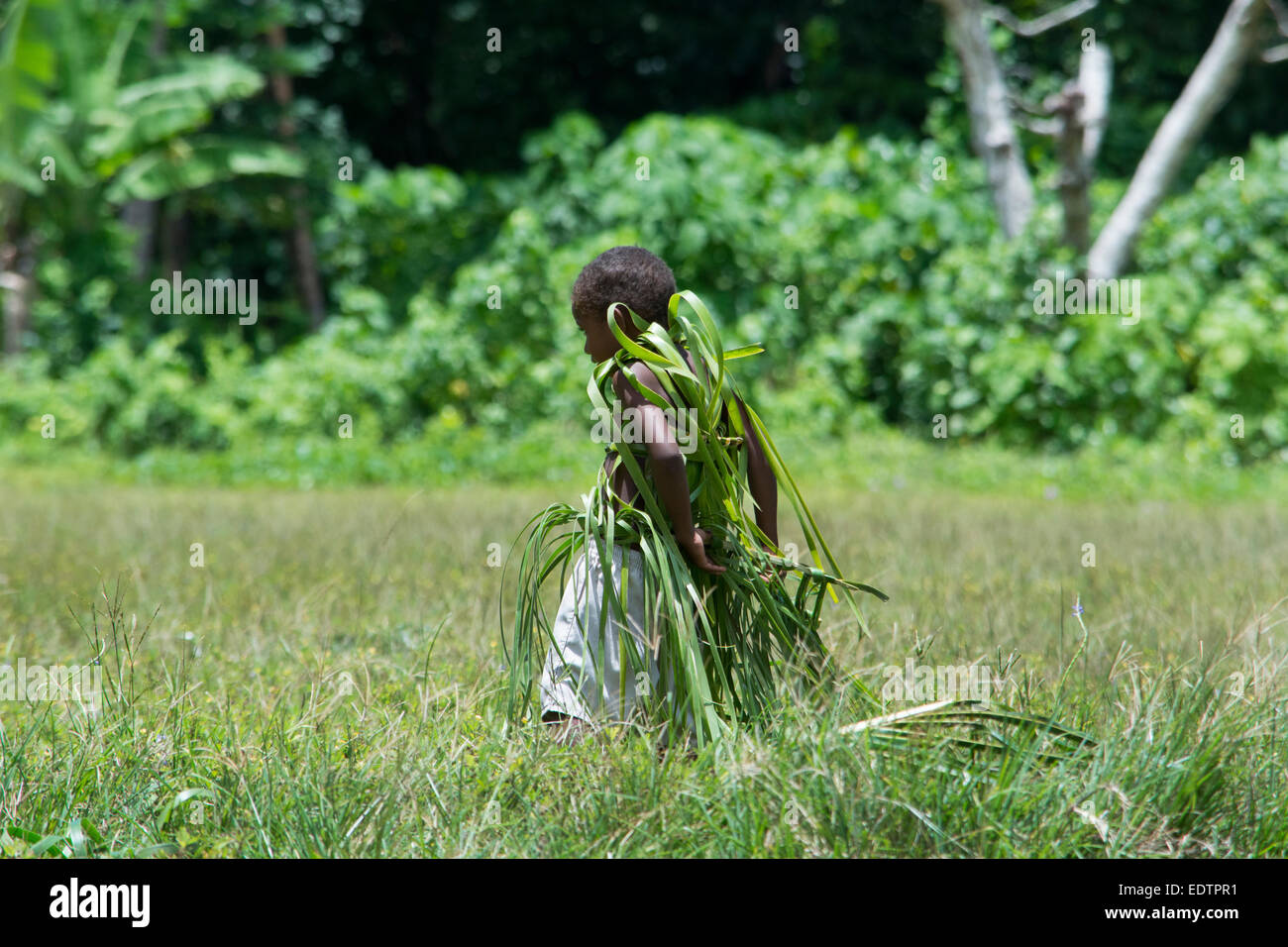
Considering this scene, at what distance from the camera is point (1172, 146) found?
1211cm

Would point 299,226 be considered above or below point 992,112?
below

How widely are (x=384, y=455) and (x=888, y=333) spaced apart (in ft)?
17.7

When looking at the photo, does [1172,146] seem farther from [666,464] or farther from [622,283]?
[666,464]

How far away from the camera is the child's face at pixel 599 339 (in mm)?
2953

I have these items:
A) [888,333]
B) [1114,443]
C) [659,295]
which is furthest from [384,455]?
[659,295]

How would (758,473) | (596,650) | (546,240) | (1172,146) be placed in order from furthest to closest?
(546,240) → (1172,146) → (758,473) → (596,650)

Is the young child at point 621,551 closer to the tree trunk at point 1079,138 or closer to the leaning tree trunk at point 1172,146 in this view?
the tree trunk at point 1079,138

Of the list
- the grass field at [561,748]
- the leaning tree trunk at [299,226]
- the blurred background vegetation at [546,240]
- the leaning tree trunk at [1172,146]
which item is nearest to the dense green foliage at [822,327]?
the blurred background vegetation at [546,240]

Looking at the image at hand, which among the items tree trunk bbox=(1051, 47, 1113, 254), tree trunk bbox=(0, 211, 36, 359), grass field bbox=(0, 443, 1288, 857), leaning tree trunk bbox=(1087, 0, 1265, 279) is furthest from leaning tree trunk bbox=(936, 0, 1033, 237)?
tree trunk bbox=(0, 211, 36, 359)

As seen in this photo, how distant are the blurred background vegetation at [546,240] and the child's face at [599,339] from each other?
7374mm

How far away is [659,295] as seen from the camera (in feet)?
9.71

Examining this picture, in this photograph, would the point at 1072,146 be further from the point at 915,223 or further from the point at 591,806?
the point at 591,806

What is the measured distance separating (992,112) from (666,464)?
36.7 ft

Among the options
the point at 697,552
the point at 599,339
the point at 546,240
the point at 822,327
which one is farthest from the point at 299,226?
the point at 697,552
